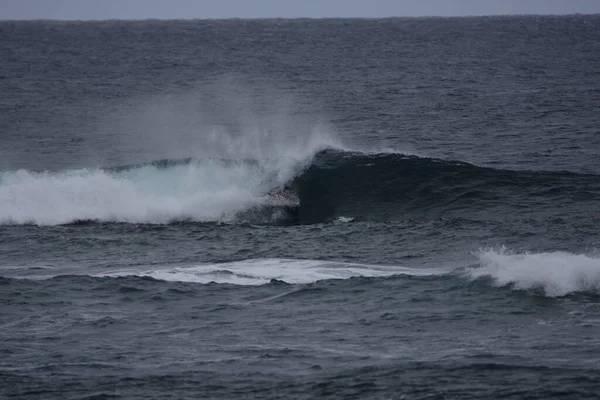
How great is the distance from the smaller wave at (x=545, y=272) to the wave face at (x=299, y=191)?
20.5 ft

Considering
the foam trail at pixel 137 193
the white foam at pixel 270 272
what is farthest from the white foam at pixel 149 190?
the white foam at pixel 270 272

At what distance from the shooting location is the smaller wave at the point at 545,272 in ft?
64.7

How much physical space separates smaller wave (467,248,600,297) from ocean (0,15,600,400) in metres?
0.06

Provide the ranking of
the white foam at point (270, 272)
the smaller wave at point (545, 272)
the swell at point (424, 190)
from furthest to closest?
the swell at point (424, 190)
the white foam at point (270, 272)
the smaller wave at point (545, 272)

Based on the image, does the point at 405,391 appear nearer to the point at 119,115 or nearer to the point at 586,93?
the point at 119,115

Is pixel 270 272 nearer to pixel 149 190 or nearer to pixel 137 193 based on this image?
pixel 137 193

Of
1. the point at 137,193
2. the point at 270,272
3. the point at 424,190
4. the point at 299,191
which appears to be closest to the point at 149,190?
the point at 137,193

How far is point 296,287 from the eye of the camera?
2086 cm

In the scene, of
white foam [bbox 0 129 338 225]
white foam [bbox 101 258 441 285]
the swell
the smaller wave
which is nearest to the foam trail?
white foam [bbox 0 129 338 225]

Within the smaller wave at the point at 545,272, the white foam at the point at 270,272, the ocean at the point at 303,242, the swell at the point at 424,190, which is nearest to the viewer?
the ocean at the point at 303,242

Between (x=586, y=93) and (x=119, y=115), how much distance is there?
81.2ft

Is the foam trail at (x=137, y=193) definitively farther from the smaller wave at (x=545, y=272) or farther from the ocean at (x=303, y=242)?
the smaller wave at (x=545, y=272)

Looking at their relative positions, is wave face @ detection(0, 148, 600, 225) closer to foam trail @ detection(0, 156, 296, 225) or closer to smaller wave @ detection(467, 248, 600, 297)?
foam trail @ detection(0, 156, 296, 225)

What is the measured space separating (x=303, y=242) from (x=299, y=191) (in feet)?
20.4
